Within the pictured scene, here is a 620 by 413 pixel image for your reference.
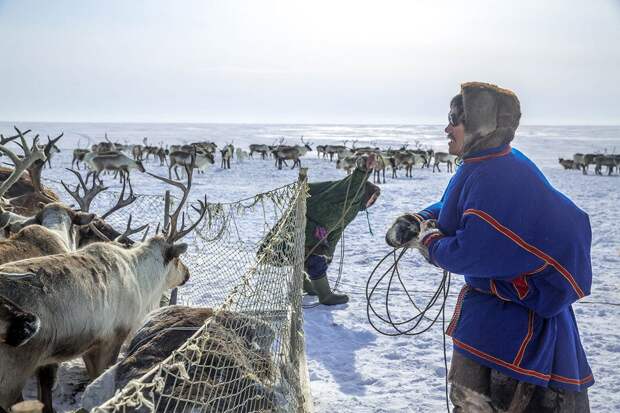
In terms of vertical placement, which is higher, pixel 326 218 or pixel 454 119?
pixel 454 119

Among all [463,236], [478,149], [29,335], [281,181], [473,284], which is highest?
[478,149]

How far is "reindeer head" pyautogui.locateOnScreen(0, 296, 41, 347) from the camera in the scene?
2.46 meters

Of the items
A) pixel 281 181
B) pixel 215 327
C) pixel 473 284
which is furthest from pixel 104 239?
pixel 281 181

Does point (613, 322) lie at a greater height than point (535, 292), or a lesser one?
lesser

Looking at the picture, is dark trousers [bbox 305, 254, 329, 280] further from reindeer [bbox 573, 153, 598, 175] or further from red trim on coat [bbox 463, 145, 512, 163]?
reindeer [bbox 573, 153, 598, 175]

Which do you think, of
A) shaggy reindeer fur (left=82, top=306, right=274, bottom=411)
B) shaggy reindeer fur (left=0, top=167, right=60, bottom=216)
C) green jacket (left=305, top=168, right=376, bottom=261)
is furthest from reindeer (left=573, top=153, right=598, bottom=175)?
shaggy reindeer fur (left=82, top=306, right=274, bottom=411)

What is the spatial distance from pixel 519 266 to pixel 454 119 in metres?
0.62

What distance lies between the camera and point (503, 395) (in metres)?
1.98

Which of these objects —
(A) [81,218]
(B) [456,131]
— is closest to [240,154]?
(A) [81,218]

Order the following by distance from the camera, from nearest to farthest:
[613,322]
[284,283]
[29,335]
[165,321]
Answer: [29,335] < [165,321] < [284,283] < [613,322]

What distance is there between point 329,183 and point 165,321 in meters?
3.26

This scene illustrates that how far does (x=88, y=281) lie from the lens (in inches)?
123

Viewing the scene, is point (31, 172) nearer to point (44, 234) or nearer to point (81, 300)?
point (44, 234)

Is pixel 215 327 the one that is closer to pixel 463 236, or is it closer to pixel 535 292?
pixel 463 236
